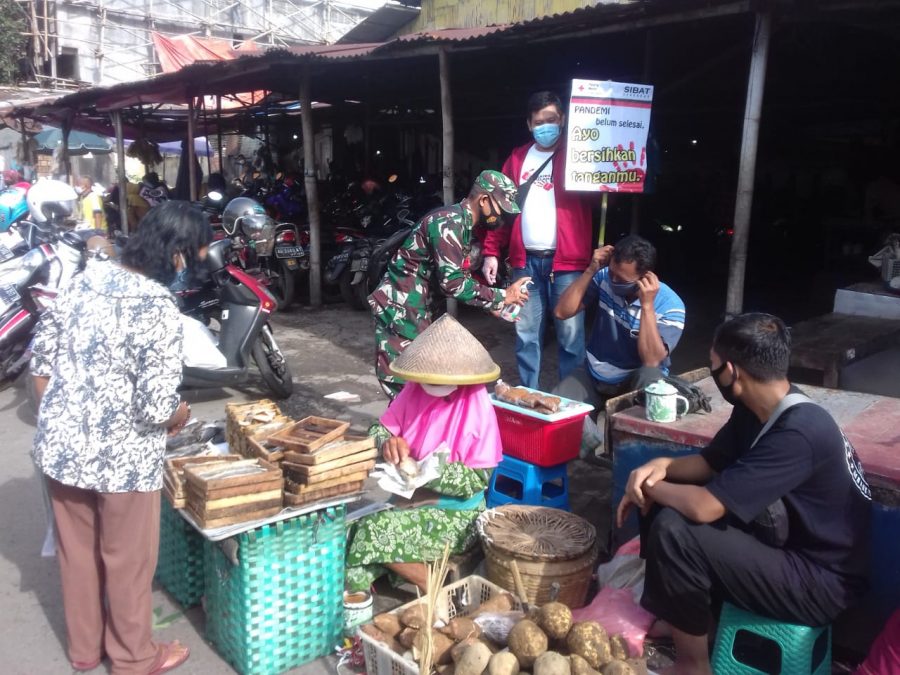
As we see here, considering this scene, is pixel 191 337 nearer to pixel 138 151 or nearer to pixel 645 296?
pixel 645 296

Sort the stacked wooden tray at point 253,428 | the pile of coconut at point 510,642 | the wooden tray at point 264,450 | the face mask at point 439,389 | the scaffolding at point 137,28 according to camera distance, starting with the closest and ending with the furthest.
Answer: the pile of coconut at point 510,642 → the wooden tray at point 264,450 → the stacked wooden tray at point 253,428 → the face mask at point 439,389 → the scaffolding at point 137,28

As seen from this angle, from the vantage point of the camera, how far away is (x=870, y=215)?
1166 centimetres

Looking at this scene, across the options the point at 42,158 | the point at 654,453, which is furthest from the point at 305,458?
the point at 42,158

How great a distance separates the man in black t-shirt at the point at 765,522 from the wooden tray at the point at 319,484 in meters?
1.09

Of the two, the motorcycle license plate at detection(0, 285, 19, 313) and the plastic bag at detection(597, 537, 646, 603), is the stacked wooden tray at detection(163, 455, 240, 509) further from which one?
the motorcycle license plate at detection(0, 285, 19, 313)

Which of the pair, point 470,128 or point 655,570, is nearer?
point 655,570

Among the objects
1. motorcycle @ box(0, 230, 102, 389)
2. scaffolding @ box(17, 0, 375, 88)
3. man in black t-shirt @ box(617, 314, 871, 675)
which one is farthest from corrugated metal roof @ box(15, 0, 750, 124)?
scaffolding @ box(17, 0, 375, 88)

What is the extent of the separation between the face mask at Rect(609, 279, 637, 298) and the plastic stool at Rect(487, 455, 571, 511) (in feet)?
3.25

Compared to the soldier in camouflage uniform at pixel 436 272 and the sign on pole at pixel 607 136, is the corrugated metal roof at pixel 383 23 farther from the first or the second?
the soldier in camouflage uniform at pixel 436 272

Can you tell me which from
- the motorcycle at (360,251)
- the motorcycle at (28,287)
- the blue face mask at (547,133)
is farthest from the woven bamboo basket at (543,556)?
the motorcycle at (360,251)

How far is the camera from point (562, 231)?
506 cm

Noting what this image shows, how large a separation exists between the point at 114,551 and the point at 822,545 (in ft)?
7.73

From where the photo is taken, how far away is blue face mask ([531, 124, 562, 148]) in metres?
5.07

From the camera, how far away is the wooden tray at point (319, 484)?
279 centimetres
